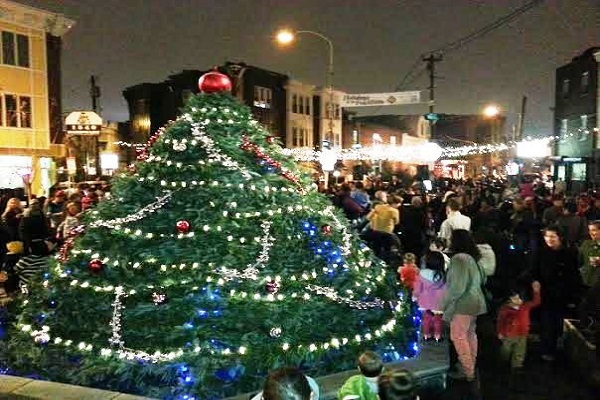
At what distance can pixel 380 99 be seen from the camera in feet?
61.7

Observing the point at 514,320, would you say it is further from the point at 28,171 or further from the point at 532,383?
the point at 28,171

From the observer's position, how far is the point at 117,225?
631cm

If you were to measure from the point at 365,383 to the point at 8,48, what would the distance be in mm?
30883

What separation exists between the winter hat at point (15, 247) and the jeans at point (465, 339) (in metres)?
8.08

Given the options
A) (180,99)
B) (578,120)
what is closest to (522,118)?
(578,120)

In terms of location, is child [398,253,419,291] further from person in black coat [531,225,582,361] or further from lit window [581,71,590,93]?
lit window [581,71,590,93]

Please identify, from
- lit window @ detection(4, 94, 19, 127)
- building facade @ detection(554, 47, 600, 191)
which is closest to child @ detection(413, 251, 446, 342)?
building facade @ detection(554, 47, 600, 191)

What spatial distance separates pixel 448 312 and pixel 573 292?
218 centimetres

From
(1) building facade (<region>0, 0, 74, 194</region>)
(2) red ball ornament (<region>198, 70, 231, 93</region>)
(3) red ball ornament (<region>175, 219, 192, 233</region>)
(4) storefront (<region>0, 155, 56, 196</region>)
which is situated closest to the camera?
(3) red ball ornament (<region>175, 219, 192, 233</region>)

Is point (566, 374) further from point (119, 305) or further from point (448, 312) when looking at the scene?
point (119, 305)

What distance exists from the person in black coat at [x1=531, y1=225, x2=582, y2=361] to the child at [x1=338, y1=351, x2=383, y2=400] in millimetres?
3975

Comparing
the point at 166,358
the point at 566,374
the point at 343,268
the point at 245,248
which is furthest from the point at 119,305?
the point at 566,374

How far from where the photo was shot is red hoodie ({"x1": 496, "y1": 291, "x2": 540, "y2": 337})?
672 centimetres

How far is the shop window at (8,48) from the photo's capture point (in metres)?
28.7
